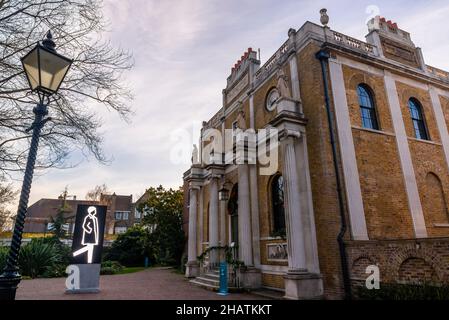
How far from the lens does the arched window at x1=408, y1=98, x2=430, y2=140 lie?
43.8ft

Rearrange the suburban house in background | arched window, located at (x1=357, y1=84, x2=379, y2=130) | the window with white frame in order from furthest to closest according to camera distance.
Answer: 1. the window with white frame
2. the suburban house in background
3. arched window, located at (x1=357, y1=84, x2=379, y2=130)

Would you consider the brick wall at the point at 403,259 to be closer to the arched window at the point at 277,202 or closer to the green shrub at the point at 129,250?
the arched window at the point at 277,202

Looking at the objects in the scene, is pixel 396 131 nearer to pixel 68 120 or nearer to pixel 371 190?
pixel 371 190

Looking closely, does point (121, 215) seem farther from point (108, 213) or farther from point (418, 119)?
point (418, 119)

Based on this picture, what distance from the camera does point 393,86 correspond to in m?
13.0

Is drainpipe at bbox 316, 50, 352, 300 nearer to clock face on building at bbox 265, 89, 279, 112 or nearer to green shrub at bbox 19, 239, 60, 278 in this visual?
clock face on building at bbox 265, 89, 279, 112

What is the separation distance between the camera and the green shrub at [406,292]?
6.38 meters

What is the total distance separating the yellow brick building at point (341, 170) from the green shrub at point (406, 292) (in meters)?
0.23

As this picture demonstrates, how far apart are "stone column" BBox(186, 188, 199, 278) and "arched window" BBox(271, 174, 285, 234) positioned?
7.34 metres

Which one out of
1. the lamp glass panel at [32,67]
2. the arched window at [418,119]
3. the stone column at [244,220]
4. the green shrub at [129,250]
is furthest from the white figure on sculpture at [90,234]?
the green shrub at [129,250]

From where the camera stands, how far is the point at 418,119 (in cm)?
1359

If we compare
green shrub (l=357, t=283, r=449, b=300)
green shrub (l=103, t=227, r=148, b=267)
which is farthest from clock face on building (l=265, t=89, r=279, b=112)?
green shrub (l=103, t=227, r=148, b=267)

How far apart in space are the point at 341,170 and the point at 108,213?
55.6 meters
